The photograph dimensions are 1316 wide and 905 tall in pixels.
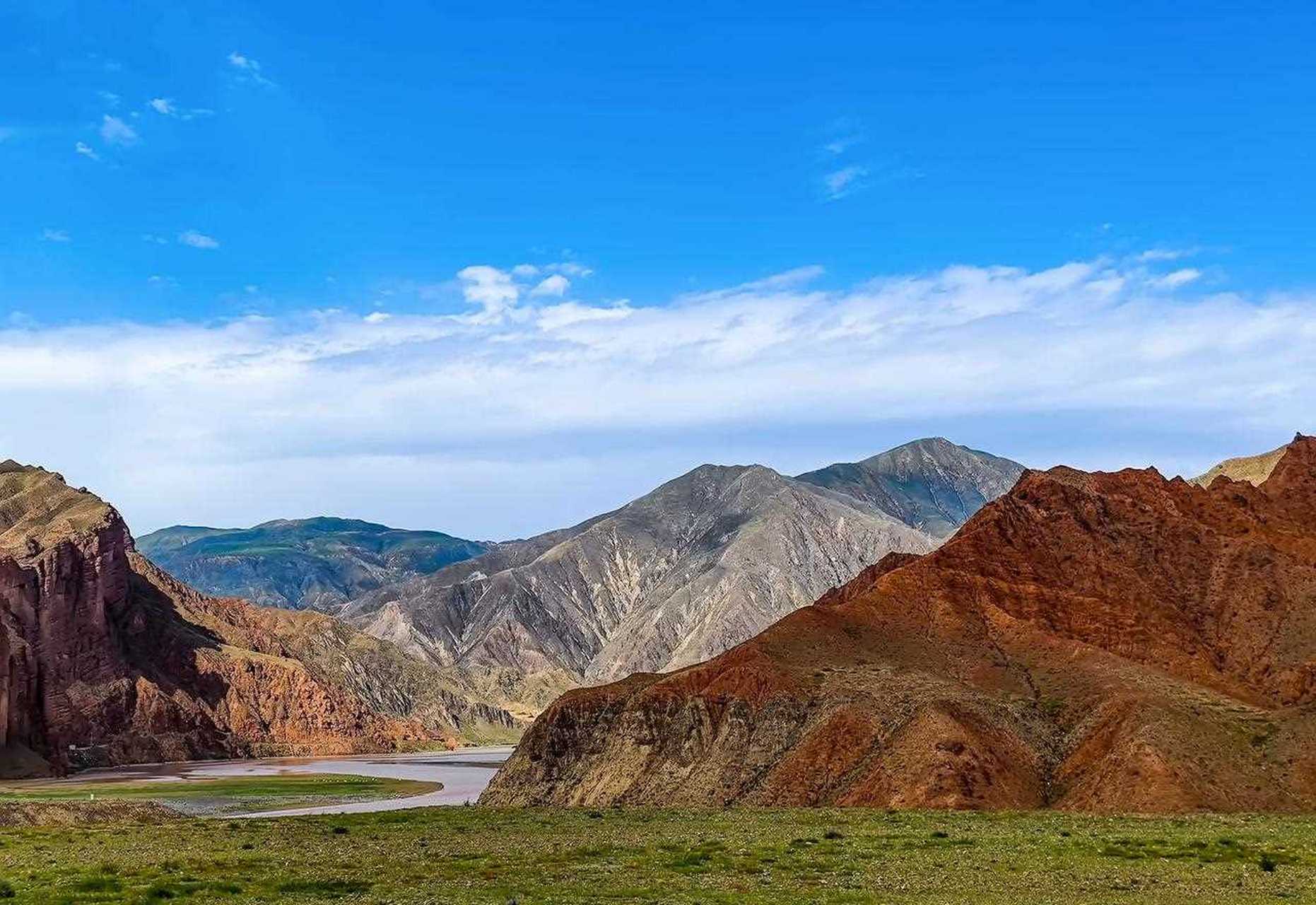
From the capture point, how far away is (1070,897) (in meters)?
41.2

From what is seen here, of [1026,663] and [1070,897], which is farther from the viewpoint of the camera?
[1026,663]

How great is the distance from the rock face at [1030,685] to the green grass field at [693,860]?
12.4m

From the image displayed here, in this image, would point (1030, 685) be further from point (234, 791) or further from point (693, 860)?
point (234, 791)

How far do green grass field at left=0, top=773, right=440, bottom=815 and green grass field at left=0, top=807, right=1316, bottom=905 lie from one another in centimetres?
5857

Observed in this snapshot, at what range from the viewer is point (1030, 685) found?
105 m

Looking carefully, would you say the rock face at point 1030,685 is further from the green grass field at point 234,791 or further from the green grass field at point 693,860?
the green grass field at point 234,791

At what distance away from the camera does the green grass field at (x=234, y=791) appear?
5236 inches

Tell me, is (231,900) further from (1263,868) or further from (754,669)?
(754,669)

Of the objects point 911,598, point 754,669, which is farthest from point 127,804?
point 911,598

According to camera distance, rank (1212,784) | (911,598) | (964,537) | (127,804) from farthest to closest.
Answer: (964,537) → (911,598) → (127,804) → (1212,784)

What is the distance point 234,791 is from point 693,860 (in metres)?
119

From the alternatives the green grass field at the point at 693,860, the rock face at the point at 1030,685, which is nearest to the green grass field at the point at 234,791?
the rock face at the point at 1030,685

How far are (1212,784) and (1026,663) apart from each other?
26.6 m

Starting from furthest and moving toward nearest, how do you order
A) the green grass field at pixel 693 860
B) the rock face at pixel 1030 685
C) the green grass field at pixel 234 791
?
the green grass field at pixel 234 791 < the rock face at pixel 1030 685 < the green grass field at pixel 693 860
